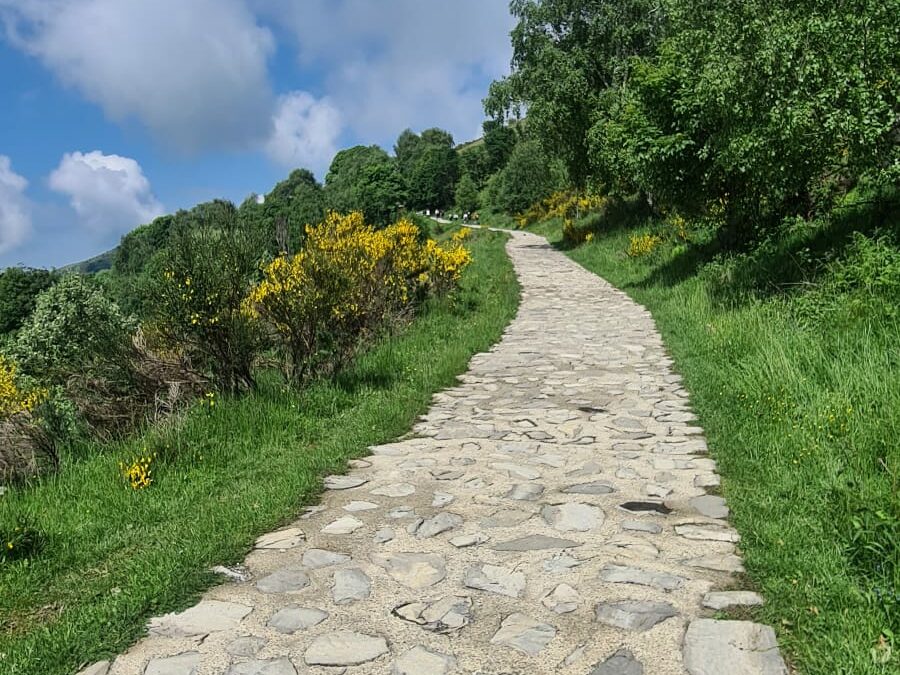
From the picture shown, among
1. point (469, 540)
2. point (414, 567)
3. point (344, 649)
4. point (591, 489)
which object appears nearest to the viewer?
point (344, 649)

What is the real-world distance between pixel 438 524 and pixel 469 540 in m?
0.31

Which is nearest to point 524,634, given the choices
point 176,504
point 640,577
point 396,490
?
point 640,577

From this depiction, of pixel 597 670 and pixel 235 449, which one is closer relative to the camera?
pixel 597 670

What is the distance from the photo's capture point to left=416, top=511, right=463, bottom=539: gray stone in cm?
397

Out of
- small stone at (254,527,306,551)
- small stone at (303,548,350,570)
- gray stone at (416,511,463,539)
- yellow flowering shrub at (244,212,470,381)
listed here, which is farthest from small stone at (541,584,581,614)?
yellow flowering shrub at (244,212,470,381)

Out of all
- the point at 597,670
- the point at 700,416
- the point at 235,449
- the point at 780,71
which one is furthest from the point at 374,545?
the point at 780,71

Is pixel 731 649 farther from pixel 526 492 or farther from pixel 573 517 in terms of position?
pixel 526 492

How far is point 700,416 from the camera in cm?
614

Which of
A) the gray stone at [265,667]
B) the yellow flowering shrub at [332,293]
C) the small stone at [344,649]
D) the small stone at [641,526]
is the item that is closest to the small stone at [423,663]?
the small stone at [344,649]

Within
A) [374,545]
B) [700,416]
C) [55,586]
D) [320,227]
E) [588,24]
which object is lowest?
[700,416]

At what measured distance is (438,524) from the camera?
4098mm

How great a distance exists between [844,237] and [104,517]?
10.1 meters

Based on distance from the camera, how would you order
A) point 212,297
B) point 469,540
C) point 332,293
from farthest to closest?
point 332,293 → point 212,297 → point 469,540

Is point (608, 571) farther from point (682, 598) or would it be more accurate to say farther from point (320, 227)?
point (320, 227)
